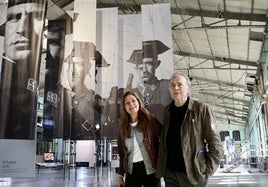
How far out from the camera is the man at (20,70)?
3.74m

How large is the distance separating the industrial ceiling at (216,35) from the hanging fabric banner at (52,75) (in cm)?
39

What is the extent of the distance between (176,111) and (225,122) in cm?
3033

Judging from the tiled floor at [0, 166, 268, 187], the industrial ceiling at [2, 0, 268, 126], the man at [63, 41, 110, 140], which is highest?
the industrial ceiling at [2, 0, 268, 126]

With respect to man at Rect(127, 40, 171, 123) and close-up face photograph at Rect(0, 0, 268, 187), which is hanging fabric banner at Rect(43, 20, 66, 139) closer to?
close-up face photograph at Rect(0, 0, 268, 187)

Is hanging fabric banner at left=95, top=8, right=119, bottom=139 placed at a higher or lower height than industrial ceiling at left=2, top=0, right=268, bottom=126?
lower

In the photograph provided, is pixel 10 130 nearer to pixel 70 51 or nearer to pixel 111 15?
pixel 70 51

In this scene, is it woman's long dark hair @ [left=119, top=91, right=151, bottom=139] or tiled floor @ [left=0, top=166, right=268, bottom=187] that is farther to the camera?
tiled floor @ [left=0, top=166, right=268, bottom=187]

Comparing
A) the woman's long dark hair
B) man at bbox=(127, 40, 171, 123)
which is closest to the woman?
the woman's long dark hair

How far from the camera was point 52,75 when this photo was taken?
185 inches

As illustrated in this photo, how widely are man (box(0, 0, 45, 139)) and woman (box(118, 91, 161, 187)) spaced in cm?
232

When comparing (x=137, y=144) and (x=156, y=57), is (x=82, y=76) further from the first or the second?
(x=137, y=144)

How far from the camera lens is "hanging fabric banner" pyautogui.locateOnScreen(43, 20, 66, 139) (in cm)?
451

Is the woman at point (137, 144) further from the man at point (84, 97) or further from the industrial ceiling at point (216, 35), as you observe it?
the industrial ceiling at point (216, 35)

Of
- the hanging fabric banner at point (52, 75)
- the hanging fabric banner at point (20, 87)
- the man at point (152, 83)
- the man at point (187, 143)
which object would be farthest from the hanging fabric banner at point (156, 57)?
the man at point (187, 143)
